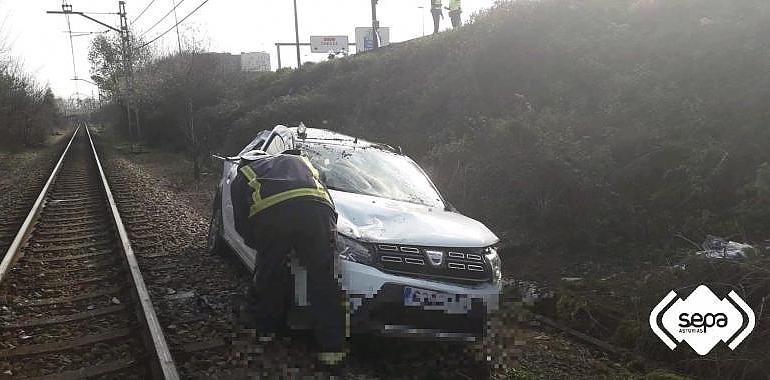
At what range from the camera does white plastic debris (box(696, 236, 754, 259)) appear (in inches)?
188

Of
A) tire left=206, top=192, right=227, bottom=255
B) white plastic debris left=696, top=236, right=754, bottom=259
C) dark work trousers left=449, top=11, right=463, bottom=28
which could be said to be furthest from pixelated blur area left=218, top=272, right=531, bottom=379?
dark work trousers left=449, top=11, right=463, bottom=28

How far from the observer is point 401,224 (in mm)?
4160

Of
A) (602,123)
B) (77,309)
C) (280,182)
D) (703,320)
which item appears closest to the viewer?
(280,182)

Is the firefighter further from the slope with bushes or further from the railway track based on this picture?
the slope with bushes

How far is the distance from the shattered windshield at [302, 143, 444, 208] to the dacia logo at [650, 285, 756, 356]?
2041 mm

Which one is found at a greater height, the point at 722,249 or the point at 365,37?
the point at 365,37

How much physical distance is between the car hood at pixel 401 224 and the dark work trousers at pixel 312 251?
280mm

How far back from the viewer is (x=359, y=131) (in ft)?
51.0

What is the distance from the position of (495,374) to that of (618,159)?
4828 millimetres

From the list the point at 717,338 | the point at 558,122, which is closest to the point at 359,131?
the point at 558,122

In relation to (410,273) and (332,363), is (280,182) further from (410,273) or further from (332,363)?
(332,363)

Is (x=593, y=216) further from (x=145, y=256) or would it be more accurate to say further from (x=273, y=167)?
(x=145, y=256)

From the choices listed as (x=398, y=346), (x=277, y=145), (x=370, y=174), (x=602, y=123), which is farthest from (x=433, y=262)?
(x=602, y=123)

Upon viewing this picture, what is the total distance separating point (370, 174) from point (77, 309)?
2.90 m
